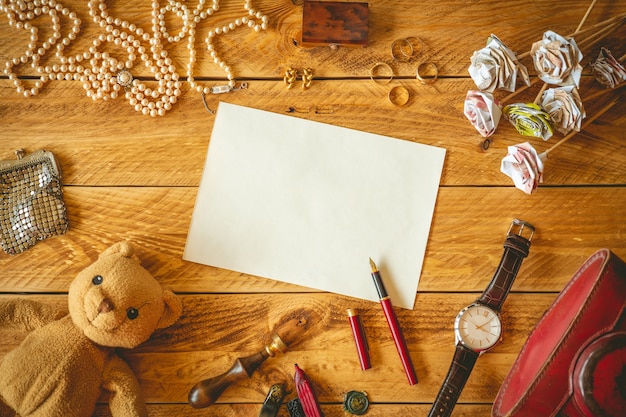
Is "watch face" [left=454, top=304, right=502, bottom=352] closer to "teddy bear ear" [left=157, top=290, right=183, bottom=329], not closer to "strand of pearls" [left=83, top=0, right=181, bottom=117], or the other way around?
"teddy bear ear" [left=157, top=290, right=183, bottom=329]

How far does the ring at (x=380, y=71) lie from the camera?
80 cm

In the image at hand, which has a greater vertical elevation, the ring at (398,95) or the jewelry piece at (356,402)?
the ring at (398,95)

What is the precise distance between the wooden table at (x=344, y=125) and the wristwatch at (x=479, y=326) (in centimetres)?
3

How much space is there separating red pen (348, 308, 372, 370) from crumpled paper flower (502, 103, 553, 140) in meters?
0.39

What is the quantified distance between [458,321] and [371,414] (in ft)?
0.66

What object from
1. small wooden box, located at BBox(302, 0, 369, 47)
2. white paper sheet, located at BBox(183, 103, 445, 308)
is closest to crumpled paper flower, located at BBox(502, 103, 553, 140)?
white paper sheet, located at BBox(183, 103, 445, 308)

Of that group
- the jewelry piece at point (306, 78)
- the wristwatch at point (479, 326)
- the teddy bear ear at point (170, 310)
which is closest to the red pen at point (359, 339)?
the wristwatch at point (479, 326)

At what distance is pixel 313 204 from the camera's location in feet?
2.59

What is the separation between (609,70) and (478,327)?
46cm

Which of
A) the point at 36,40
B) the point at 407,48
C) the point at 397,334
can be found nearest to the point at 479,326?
the point at 397,334

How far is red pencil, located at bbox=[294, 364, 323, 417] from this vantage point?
0.72 meters

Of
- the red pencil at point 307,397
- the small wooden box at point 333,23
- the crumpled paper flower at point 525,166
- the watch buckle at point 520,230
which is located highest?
the small wooden box at point 333,23

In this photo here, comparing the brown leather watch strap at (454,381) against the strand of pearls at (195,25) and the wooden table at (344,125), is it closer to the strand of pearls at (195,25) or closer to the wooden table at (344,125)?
the wooden table at (344,125)

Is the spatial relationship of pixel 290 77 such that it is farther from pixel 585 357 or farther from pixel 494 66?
pixel 585 357
